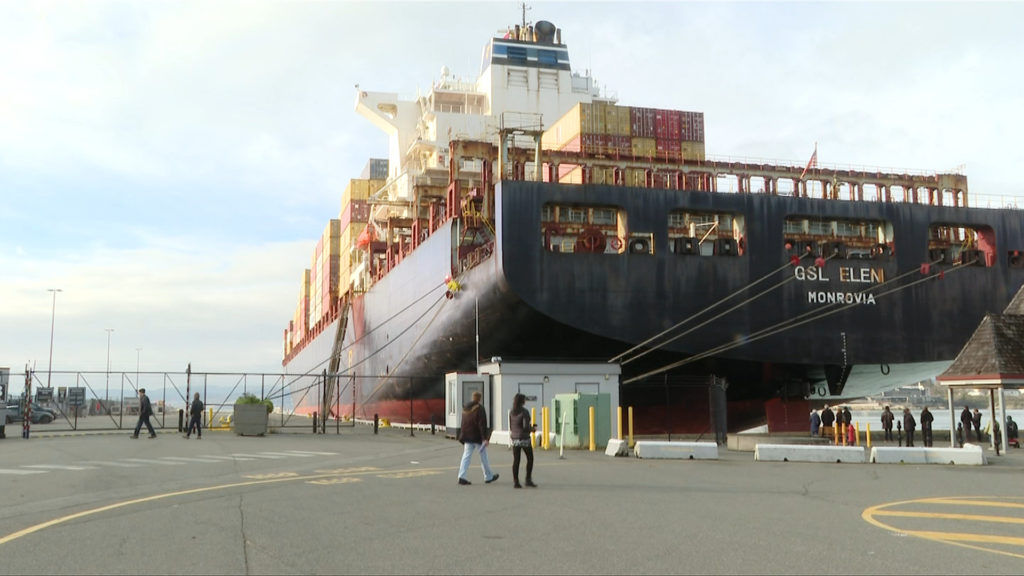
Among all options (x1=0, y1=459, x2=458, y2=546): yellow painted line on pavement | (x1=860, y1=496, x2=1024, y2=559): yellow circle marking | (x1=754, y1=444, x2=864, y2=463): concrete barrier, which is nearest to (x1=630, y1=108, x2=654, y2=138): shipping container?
(x1=754, y1=444, x2=864, y2=463): concrete barrier

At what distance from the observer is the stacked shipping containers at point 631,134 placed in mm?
31141

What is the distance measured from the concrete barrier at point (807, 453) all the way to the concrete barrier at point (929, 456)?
42 cm

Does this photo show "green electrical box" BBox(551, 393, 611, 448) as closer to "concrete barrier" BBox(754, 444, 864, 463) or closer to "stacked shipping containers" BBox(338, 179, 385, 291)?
"concrete barrier" BBox(754, 444, 864, 463)

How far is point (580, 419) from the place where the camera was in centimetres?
2119

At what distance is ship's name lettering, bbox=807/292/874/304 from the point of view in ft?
85.2

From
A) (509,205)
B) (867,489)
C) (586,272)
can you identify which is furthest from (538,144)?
(867,489)

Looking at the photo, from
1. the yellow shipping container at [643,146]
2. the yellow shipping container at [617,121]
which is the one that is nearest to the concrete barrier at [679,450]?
the yellow shipping container at [643,146]

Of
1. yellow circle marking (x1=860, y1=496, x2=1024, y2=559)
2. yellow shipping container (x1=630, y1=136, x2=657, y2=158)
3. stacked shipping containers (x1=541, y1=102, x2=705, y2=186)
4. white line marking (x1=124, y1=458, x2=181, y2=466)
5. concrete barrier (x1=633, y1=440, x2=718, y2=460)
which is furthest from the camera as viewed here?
yellow shipping container (x1=630, y1=136, x2=657, y2=158)

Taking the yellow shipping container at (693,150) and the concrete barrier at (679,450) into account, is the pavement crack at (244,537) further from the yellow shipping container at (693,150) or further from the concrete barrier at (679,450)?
the yellow shipping container at (693,150)

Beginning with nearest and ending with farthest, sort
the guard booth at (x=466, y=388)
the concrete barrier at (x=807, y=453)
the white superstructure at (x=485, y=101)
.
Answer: the concrete barrier at (x=807, y=453)
the guard booth at (x=466, y=388)
the white superstructure at (x=485, y=101)

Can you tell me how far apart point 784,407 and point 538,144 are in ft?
39.4

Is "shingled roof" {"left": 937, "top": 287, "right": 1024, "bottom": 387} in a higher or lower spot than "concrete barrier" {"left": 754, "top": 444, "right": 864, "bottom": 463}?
higher

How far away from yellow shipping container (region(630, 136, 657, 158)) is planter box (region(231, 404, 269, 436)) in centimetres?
1573

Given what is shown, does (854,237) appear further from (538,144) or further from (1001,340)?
(538,144)
